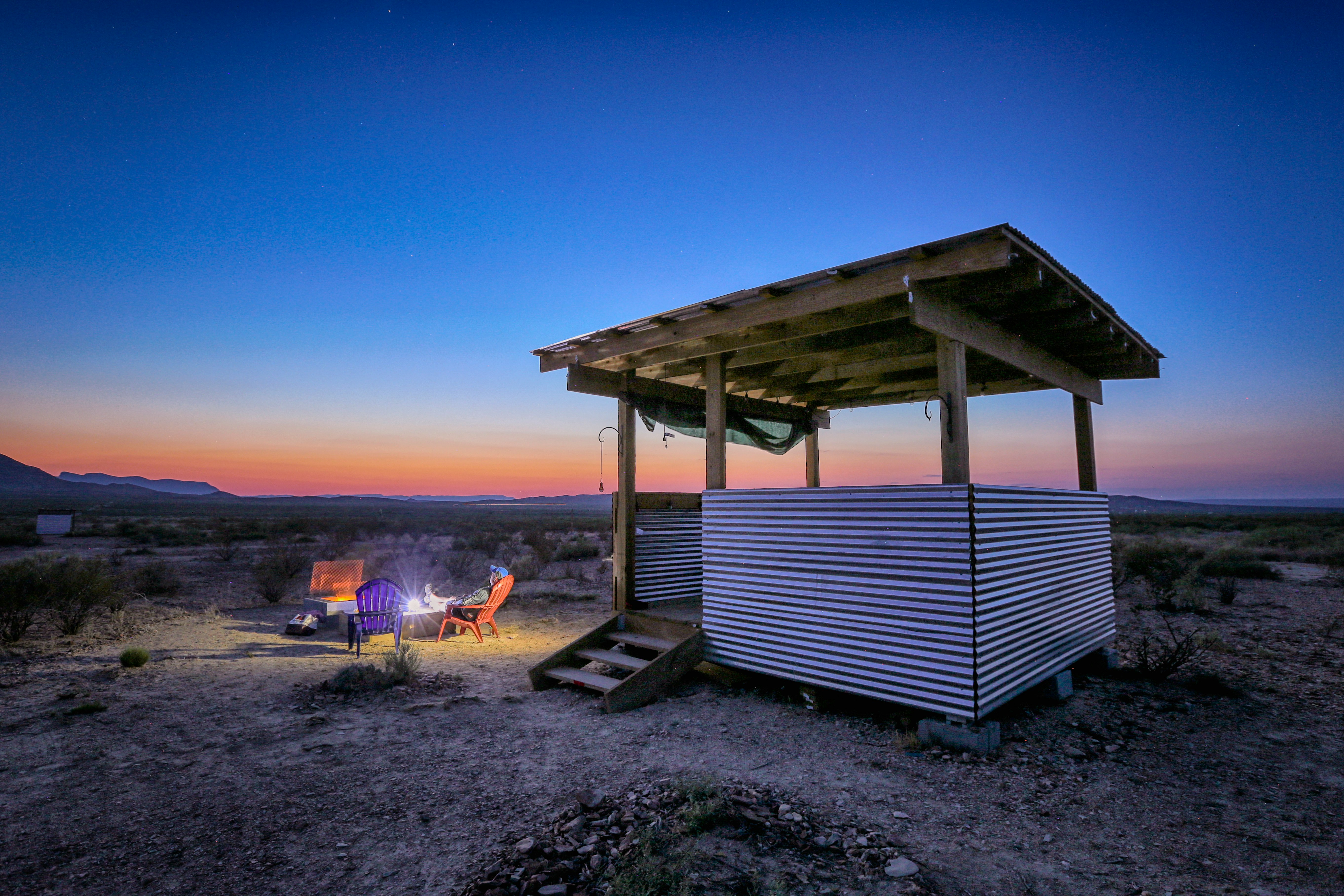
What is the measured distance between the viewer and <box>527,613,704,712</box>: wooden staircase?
565 cm

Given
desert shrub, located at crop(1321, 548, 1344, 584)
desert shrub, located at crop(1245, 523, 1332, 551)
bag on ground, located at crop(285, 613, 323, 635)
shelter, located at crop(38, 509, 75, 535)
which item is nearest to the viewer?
bag on ground, located at crop(285, 613, 323, 635)

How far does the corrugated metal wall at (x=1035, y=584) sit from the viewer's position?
461 cm

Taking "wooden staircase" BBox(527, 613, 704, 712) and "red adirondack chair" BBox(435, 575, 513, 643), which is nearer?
"wooden staircase" BBox(527, 613, 704, 712)

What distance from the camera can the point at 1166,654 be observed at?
705 cm

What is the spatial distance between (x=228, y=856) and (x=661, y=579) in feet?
17.1

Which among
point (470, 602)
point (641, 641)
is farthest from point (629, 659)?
point (470, 602)

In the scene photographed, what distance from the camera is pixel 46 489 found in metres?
144

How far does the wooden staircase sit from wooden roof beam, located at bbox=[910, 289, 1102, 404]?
371cm

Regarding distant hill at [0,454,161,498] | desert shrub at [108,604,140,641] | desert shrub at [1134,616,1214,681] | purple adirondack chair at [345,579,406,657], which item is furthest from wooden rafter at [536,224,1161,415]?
distant hill at [0,454,161,498]

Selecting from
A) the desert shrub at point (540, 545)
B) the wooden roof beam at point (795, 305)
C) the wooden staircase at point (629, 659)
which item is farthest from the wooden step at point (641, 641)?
the desert shrub at point (540, 545)

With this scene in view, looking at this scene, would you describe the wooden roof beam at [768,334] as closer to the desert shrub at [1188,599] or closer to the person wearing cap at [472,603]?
the person wearing cap at [472,603]

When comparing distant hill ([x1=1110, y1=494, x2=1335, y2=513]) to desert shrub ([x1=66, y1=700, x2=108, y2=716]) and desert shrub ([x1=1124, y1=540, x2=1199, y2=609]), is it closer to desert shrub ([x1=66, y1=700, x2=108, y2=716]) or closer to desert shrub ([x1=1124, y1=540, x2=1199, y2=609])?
desert shrub ([x1=1124, y1=540, x2=1199, y2=609])

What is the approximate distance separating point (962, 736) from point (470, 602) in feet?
22.0

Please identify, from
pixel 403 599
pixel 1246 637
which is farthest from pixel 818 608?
pixel 1246 637
